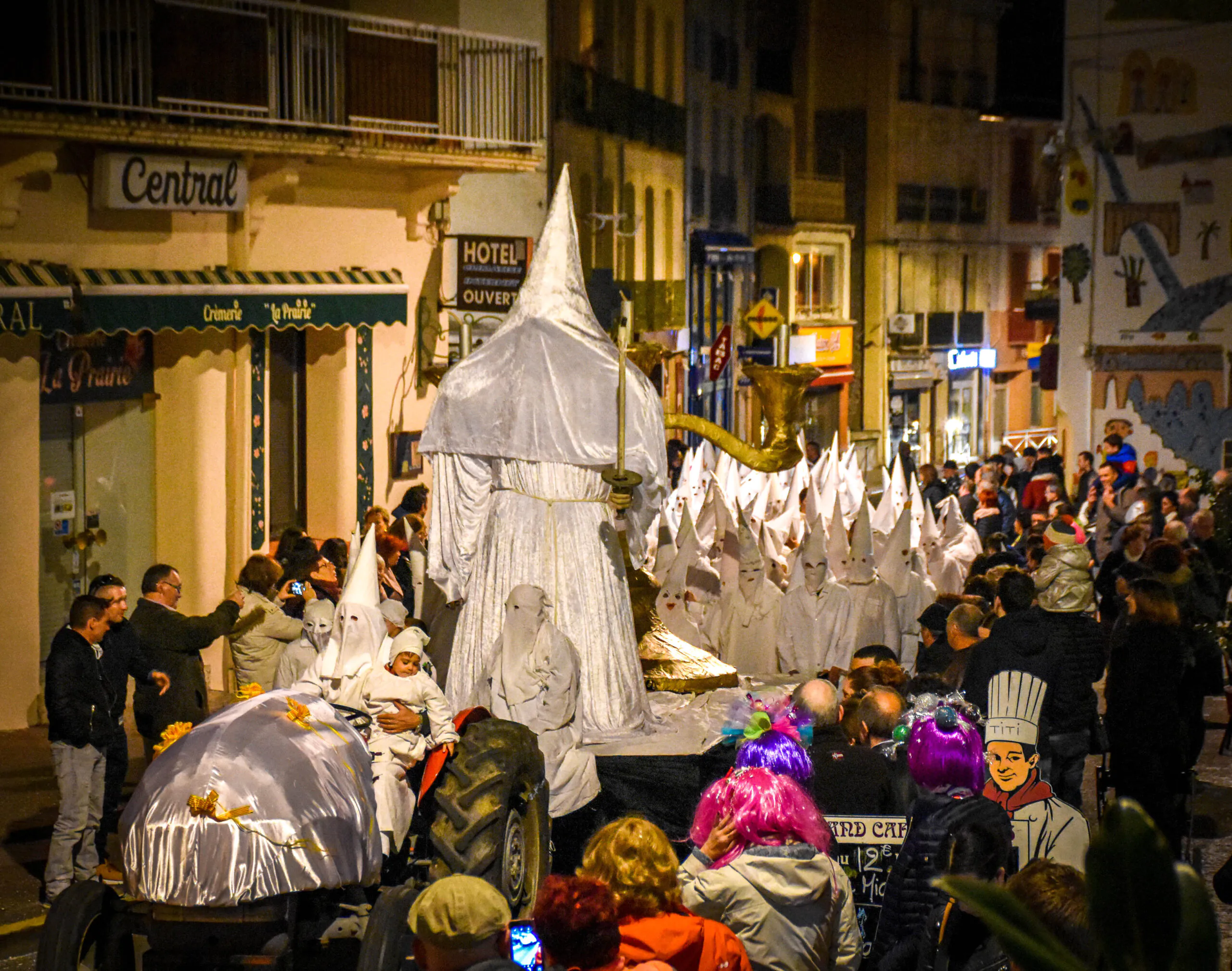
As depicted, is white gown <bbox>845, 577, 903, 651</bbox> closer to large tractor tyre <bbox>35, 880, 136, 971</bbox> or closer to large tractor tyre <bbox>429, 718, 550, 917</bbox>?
large tractor tyre <bbox>429, 718, 550, 917</bbox>

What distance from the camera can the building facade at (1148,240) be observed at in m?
27.1

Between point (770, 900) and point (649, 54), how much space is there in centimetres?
2552

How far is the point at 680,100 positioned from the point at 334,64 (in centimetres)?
1595

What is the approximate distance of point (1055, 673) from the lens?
809 cm

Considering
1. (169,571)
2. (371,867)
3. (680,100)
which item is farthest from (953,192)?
(371,867)

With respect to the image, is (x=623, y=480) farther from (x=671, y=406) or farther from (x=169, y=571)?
(x=671, y=406)

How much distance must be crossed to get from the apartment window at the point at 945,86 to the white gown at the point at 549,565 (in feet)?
111

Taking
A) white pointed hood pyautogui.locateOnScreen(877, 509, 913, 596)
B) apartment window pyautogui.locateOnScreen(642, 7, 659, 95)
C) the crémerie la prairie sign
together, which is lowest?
white pointed hood pyautogui.locateOnScreen(877, 509, 913, 596)

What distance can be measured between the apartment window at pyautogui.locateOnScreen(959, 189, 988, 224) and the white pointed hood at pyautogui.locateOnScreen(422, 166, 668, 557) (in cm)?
3405

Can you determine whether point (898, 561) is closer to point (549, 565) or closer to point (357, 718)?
point (549, 565)

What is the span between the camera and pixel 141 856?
532 cm

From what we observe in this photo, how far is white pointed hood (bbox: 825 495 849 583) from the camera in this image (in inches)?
505

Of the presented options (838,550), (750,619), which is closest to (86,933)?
(750,619)

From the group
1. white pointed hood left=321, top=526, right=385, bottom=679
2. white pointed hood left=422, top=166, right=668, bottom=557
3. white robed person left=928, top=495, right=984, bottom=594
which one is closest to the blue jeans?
white pointed hood left=321, top=526, right=385, bottom=679
